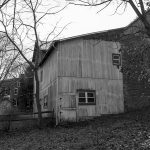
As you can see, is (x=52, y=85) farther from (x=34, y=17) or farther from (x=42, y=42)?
(x=34, y=17)

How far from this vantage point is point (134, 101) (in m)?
20.8

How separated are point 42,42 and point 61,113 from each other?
6993 mm

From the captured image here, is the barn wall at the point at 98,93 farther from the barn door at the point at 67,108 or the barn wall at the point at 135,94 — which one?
the barn wall at the point at 135,94

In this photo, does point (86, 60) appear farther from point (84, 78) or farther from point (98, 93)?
point (98, 93)

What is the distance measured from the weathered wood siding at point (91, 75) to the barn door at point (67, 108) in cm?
19

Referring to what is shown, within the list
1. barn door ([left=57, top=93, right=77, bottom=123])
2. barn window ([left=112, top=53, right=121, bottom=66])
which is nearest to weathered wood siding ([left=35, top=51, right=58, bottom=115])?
barn door ([left=57, top=93, right=77, bottom=123])

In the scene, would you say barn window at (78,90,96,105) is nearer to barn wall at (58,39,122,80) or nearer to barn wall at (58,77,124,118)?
barn wall at (58,77,124,118)

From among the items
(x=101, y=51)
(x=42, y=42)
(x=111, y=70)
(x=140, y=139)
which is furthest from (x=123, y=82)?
(x=140, y=139)

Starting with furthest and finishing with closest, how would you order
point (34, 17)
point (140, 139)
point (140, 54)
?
point (34, 17)
point (140, 54)
point (140, 139)

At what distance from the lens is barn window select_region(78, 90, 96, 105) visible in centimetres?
1934

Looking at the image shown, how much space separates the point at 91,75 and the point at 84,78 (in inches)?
28.9

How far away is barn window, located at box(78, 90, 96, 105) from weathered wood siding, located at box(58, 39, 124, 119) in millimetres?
298

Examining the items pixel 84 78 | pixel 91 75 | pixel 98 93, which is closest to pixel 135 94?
pixel 98 93

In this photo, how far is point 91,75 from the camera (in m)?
20.2
